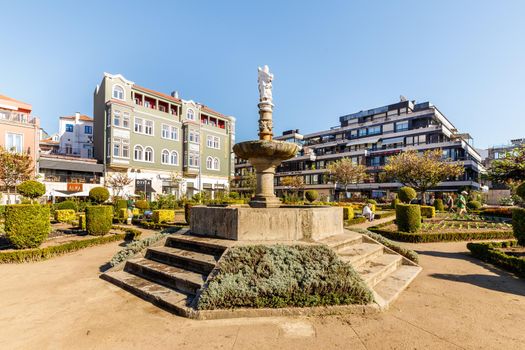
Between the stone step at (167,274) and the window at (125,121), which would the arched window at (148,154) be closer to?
the window at (125,121)

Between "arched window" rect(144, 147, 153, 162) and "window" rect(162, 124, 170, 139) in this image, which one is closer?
"arched window" rect(144, 147, 153, 162)

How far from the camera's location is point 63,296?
5.70m

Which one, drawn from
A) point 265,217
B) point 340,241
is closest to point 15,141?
point 265,217

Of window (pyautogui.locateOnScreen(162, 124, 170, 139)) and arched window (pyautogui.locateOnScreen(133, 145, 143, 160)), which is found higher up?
window (pyautogui.locateOnScreen(162, 124, 170, 139))

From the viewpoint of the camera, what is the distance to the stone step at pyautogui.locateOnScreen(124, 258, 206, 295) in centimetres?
552

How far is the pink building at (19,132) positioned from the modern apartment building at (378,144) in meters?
48.4

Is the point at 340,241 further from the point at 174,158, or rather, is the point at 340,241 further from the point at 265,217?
the point at 174,158

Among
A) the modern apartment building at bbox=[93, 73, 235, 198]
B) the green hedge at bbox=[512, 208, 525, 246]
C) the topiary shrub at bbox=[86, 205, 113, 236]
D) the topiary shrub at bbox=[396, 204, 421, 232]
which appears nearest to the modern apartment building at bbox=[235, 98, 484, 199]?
the modern apartment building at bbox=[93, 73, 235, 198]

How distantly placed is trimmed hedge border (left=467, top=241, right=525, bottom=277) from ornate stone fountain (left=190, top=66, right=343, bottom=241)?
4798 mm

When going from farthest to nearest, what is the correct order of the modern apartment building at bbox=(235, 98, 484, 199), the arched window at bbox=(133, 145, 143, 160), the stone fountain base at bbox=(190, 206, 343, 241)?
1. the modern apartment building at bbox=(235, 98, 484, 199)
2. the arched window at bbox=(133, 145, 143, 160)
3. the stone fountain base at bbox=(190, 206, 343, 241)

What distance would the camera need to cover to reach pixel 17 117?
30609 mm

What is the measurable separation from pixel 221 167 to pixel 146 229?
30884 millimetres

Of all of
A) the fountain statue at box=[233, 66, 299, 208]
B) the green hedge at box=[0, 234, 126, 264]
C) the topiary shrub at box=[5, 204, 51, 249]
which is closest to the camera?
the green hedge at box=[0, 234, 126, 264]

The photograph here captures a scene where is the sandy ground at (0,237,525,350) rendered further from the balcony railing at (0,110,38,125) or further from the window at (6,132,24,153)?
the balcony railing at (0,110,38,125)
